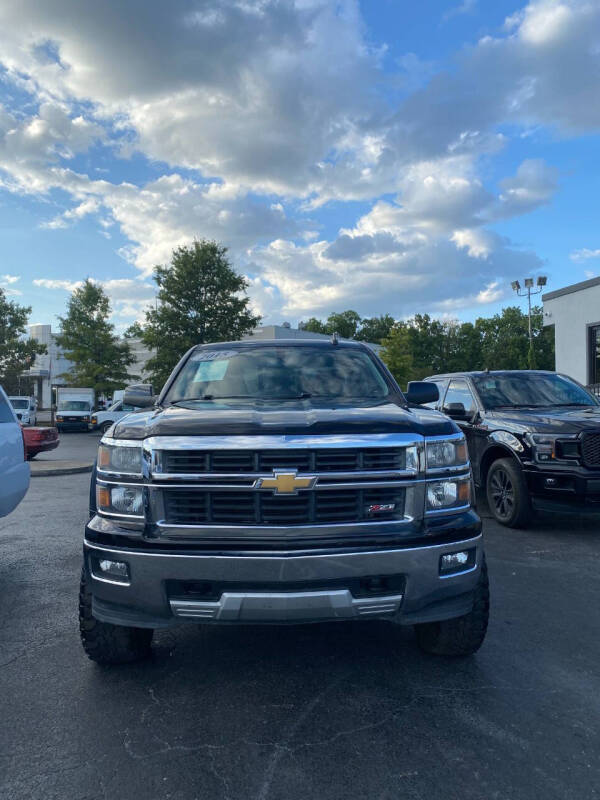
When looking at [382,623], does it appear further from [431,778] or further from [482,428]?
[482,428]

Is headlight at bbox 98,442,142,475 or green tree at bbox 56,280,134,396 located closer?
headlight at bbox 98,442,142,475

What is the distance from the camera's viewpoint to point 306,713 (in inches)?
112

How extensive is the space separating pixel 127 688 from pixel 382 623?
167cm

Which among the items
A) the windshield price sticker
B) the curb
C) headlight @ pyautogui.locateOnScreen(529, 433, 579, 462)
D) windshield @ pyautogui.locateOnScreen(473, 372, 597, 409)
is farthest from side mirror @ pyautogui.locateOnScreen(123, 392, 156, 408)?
the curb

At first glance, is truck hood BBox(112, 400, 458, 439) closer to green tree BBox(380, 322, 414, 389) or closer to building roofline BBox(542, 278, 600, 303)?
building roofline BBox(542, 278, 600, 303)

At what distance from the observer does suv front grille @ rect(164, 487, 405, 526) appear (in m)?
2.87

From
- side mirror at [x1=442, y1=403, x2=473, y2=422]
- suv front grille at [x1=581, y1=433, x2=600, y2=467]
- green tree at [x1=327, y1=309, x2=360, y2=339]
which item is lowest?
suv front grille at [x1=581, y1=433, x2=600, y2=467]

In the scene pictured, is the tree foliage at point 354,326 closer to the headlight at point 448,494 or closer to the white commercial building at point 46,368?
the white commercial building at point 46,368

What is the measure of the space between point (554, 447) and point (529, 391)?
1.69m

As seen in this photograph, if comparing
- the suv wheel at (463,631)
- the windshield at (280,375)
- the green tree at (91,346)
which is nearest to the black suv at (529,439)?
the windshield at (280,375)

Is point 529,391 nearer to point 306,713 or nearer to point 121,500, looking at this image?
point 306,713

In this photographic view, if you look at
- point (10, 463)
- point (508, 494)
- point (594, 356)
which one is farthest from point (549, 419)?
point (594, 356)

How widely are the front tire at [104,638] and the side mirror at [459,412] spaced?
549cm

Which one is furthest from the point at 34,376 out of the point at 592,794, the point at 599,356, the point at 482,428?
the point at 592,794
